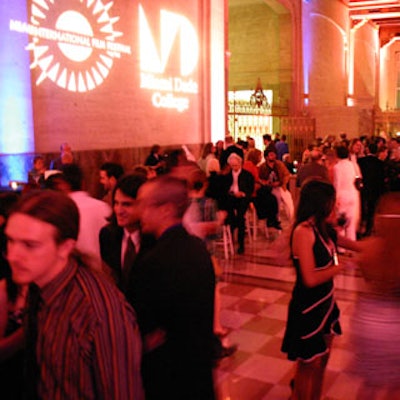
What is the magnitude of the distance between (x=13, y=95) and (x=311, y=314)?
7.31m

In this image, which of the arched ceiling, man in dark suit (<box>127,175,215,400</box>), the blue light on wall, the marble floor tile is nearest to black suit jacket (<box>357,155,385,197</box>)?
the marble floor tile

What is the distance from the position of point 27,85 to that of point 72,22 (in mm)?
1685

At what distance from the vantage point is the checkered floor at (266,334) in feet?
12.5

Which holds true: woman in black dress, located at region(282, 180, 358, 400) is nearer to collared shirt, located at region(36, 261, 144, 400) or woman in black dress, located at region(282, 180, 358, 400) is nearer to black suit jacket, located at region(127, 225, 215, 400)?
black suit jacket, located at region(127, 225, 215, 400)

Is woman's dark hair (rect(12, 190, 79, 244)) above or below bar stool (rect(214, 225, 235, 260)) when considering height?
above

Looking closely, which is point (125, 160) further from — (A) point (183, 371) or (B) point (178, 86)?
(A) point (183, 371)

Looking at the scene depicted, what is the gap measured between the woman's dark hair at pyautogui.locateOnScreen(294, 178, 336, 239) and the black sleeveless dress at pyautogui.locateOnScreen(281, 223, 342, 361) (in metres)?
0.09

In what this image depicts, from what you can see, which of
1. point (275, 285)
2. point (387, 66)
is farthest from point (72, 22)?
point (387, 66)

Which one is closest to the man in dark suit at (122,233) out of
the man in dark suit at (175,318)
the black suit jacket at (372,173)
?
the man in dark suit at (175,318)

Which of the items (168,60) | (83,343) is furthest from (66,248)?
(168,60)

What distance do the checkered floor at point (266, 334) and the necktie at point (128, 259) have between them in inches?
45.2

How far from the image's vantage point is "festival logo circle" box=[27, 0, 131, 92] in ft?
30.5

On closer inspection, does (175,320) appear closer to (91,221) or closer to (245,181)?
(91,221)

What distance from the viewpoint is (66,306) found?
1541mm
